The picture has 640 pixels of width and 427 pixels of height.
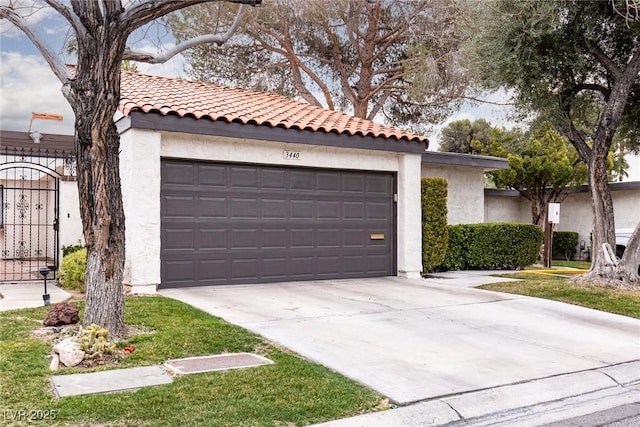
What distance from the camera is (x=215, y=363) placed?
5.70 metres

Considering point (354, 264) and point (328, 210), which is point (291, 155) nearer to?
point (328, 210)

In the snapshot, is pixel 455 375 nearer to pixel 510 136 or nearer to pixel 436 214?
pixel 436 214

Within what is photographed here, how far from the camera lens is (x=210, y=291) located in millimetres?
10266

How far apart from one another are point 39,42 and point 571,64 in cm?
1015

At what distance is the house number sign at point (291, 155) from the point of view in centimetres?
1159

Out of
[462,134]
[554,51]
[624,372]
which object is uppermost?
[462,134]

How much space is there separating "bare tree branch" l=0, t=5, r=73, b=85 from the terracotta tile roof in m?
3.33

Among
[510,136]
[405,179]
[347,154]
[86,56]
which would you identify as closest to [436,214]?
[405,179]

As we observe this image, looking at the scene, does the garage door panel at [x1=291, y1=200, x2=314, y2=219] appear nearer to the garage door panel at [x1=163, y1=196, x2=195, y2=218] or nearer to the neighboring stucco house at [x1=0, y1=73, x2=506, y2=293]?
the neighboring stucco house at [x1=0, y1=73, x2=506, y2=293]

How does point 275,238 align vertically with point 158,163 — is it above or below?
below

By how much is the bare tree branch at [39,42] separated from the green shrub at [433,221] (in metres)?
9.04

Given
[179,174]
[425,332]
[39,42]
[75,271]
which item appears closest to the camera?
[39,42]

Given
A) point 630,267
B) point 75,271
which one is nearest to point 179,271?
point 75,271

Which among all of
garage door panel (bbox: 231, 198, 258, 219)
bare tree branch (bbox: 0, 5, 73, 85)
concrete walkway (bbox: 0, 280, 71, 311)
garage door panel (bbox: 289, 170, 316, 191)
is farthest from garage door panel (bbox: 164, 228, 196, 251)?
bare tree branch (bbox: 0, 5, 73, 85)
